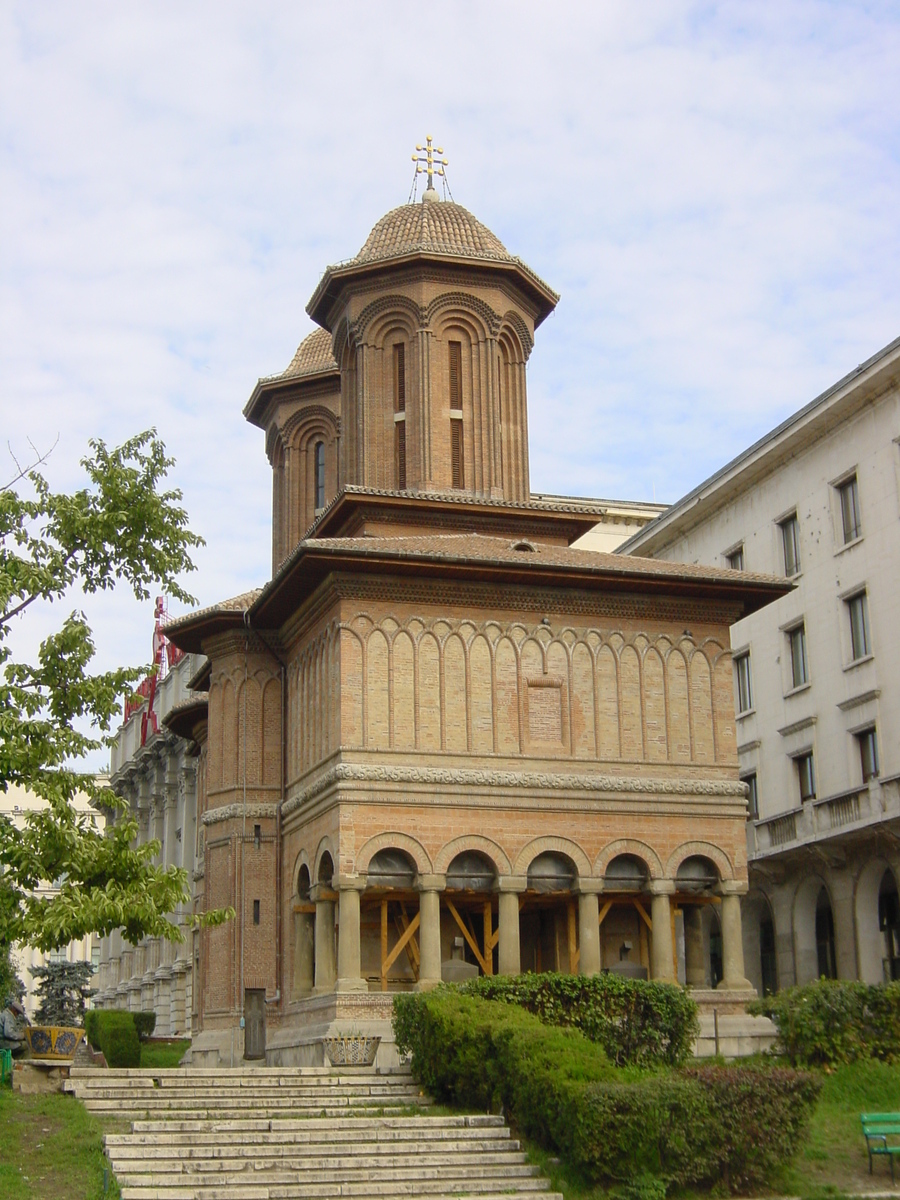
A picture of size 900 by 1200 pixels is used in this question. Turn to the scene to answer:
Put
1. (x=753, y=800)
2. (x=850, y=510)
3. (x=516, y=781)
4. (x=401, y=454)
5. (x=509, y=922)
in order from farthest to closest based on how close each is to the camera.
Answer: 1. (x=753, y=800)
2. (x=850, y=510)
3. (x=401, y=454)
4. (x=516, y=781)
5. (x=509, y=922)

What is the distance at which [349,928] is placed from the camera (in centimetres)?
2594

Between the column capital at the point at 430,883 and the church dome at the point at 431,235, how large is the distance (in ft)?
45.7

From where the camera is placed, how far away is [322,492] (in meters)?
43.5

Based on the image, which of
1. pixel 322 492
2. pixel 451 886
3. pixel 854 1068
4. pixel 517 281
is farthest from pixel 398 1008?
pixel 322 492

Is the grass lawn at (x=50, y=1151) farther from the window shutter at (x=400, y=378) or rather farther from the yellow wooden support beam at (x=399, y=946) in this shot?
the window shutter at (x=400, y=378)

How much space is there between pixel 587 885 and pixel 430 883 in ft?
9.18

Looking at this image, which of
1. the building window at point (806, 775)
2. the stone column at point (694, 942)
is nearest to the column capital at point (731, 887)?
the stone column at point (694, 942)

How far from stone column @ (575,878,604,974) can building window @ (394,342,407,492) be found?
10137 mm

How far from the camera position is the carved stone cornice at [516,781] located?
86.6 feet

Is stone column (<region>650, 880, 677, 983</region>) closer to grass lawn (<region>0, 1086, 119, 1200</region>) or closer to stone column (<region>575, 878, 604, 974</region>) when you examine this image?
stone column (<region>575, 878, 604, 974</region>)

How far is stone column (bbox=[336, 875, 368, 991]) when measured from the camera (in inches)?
1019

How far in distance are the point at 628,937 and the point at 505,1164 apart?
39.0 ft

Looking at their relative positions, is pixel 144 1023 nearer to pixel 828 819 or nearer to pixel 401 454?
pixel 401 454

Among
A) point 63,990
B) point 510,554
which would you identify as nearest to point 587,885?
point 510,554
